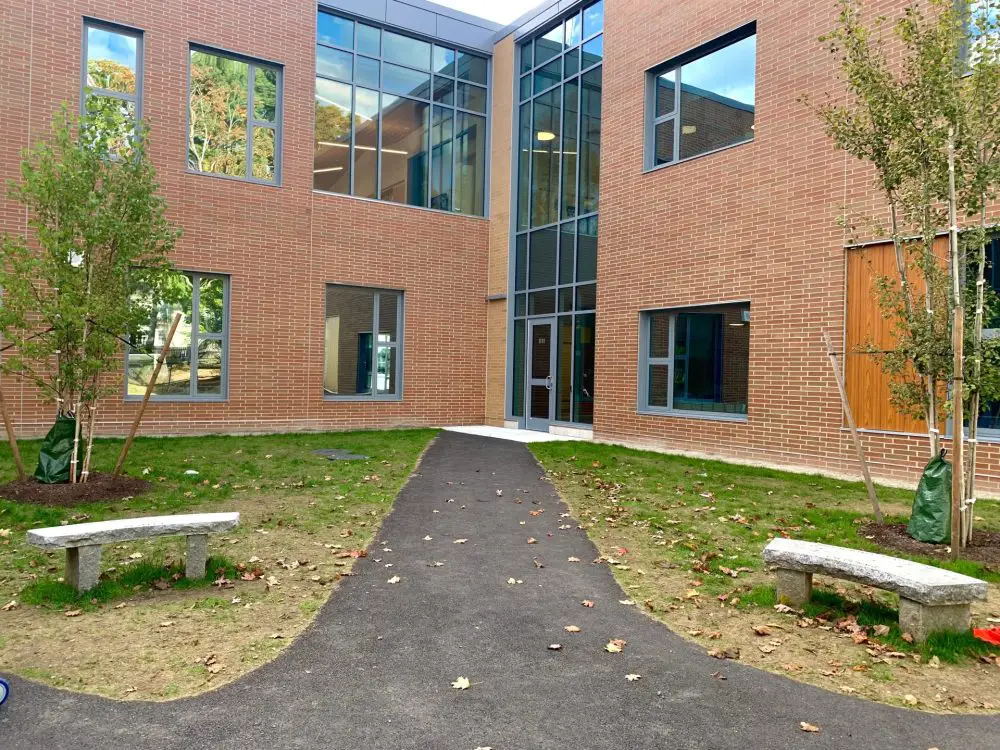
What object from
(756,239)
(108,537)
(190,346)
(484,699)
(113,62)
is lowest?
(484,699)

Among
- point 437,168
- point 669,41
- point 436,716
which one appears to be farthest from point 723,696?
point 437,168

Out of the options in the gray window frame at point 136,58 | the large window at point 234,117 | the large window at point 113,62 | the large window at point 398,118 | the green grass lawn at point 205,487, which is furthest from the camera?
the large window at point 398,118

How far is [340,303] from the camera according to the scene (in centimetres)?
1595

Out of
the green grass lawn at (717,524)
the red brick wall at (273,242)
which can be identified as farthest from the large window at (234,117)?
the green grass lawn at (717,524)

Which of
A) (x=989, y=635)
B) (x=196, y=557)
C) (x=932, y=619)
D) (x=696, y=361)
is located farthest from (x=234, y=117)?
(x=989, y=635)

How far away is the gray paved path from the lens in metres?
3.11

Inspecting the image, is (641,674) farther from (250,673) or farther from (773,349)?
(773,349)

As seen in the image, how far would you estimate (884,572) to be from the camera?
13.8 ft

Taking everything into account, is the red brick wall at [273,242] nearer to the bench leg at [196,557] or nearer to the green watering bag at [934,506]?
the bench leg at [196,557]

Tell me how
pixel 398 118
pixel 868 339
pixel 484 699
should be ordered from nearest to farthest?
pixel 484 699 < pixel 868 339 < pixel 398 118

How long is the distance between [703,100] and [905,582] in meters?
10.2

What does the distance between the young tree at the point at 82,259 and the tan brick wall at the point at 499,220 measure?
9735mm

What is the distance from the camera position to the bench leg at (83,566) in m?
4.81

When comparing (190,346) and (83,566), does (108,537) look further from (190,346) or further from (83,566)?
(190,346)
